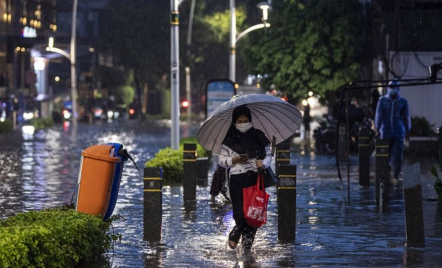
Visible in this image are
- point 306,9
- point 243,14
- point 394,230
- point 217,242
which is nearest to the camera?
point 217,242

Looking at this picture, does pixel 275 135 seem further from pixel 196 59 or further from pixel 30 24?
pixel 196 59

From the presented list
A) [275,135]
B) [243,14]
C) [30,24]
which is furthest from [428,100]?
[243,14]

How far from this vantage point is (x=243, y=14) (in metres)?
89.4

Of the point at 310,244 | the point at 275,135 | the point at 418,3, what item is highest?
the point at 418,3

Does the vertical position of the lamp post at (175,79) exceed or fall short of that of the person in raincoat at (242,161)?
it exceeds it

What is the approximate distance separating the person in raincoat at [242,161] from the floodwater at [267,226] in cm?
Result: 24

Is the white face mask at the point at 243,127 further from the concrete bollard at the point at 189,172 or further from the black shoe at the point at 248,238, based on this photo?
the concrete bollard at the point at 189,172

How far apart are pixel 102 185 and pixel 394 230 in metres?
4.07

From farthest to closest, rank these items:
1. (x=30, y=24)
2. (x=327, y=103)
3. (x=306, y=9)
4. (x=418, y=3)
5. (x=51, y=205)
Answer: (x=30, y=24) → (x=327, y=103) → (x=306, y=9) → (x=418, y=3) → (x=51, y=205)

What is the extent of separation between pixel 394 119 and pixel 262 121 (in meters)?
7.93

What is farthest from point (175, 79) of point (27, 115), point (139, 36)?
point (139, 36)

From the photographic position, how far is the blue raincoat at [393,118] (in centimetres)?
2080

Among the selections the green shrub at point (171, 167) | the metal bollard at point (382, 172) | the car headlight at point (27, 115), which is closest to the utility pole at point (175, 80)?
the green shrub at point (171, 167)

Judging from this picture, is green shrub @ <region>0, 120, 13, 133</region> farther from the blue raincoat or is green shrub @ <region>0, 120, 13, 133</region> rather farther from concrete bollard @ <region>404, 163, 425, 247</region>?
concrete bollard @ <region>404, 163, 425, 247</region>
